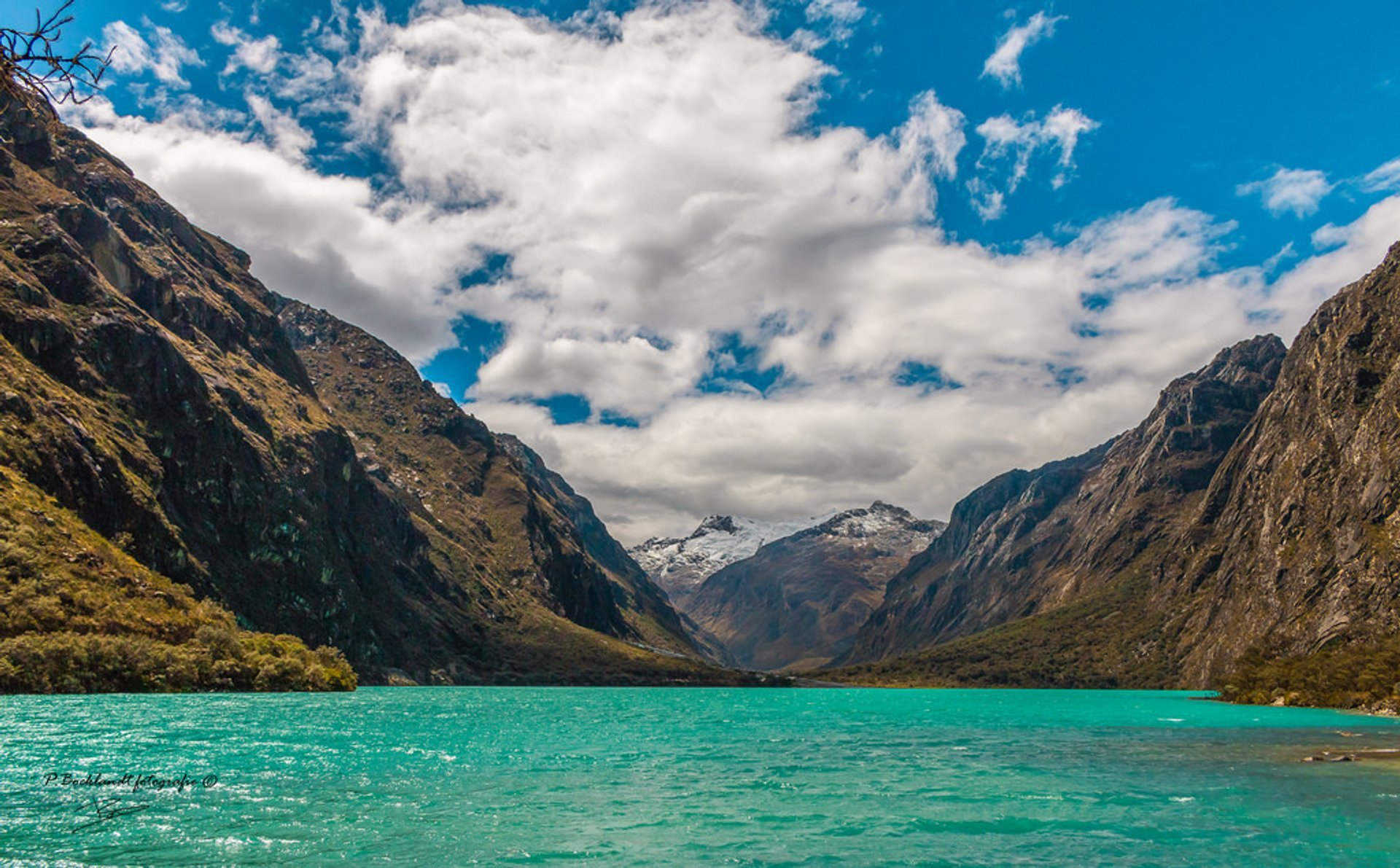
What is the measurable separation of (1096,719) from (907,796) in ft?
341

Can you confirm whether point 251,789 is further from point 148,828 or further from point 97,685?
point 97,685

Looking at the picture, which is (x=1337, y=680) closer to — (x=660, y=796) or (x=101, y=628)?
(x=660, y=796)

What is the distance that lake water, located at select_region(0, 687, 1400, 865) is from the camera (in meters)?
33.0

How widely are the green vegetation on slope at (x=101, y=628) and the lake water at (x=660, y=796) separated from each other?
29.6 meters

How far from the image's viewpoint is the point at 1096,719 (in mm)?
136000

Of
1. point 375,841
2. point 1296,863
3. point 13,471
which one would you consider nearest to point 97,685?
point 13,471

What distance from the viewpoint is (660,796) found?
48.6 meters
